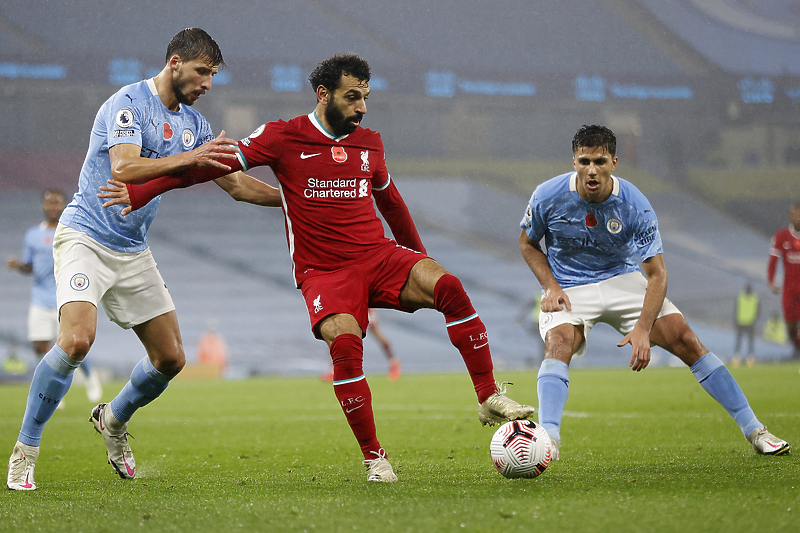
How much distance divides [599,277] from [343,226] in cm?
161

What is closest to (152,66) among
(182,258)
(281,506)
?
(182,258)

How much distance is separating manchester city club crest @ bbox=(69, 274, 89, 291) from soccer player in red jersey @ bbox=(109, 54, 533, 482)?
1.83 ft

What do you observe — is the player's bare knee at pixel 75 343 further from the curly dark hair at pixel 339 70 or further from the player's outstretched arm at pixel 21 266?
the player's outstretched arm at pixel 21 266

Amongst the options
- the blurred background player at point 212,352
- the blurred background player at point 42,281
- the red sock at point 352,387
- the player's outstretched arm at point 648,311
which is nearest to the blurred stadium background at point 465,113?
the blurred background player at point 212,352

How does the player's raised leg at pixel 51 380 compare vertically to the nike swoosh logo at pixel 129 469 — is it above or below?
above

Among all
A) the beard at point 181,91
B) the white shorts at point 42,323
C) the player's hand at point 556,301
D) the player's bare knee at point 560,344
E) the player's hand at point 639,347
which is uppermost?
the beard at point 181,91

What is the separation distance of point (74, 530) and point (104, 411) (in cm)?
183

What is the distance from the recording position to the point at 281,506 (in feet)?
10.3

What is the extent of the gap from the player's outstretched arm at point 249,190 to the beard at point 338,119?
0.55 meters

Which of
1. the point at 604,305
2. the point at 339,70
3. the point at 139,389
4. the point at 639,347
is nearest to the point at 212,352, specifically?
the point at 139,389

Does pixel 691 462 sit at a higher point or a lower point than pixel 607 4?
lower

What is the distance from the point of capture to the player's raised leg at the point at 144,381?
4430 mm

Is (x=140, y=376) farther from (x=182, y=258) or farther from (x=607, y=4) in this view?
(x=607, y=4)

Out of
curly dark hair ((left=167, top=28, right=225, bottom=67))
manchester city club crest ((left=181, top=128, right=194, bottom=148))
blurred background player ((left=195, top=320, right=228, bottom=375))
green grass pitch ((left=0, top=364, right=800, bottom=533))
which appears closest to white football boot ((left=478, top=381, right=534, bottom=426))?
green grass pitch ((left=0, top=364, right=800, bottom=533))
